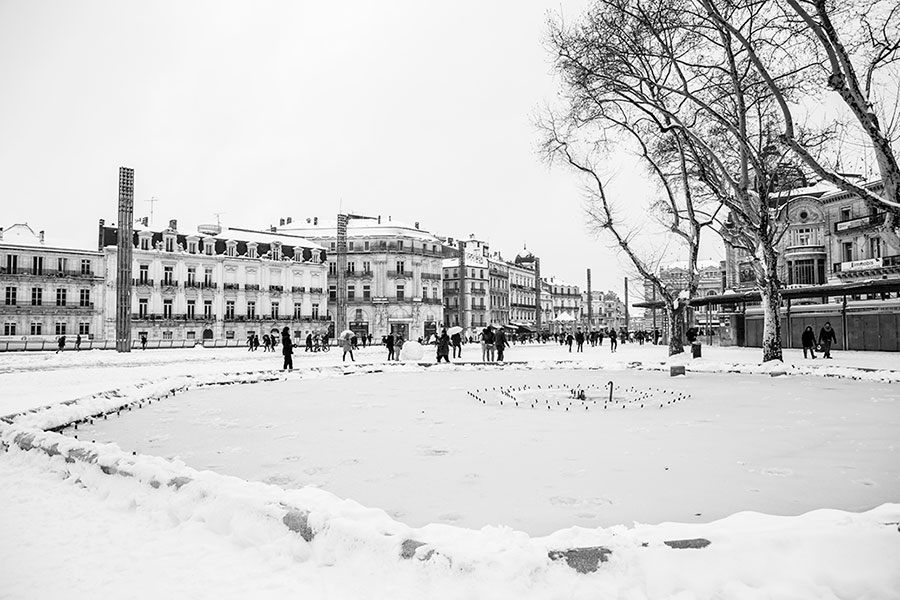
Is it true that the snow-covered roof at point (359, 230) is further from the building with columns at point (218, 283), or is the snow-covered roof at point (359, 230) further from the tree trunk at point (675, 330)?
the tree trunk at point (675, 330)

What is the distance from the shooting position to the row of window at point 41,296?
176ft

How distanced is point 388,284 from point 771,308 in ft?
185

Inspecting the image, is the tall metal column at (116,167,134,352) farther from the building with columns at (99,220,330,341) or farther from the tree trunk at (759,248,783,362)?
the tree trunk at (759,248,783,362)

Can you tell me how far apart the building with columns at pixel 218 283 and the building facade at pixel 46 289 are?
1451 mm

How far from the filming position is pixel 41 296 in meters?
55.1

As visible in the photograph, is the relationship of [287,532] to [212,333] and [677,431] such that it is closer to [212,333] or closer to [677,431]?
[677,431]

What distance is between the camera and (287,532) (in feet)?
13.2

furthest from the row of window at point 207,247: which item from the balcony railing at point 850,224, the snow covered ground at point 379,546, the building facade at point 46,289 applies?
the snow covered ground at point 379,546

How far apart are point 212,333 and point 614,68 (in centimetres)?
5214

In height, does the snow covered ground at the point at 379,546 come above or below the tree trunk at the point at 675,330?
below

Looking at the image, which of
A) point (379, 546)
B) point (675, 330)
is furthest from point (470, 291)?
point (379, 546)

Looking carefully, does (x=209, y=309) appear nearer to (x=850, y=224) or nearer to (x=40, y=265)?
(x=40, y=265)

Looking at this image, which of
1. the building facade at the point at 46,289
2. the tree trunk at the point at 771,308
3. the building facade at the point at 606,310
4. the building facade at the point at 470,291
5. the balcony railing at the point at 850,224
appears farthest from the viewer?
the building facade at the point at 606,310

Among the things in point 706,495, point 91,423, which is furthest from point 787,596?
point 91,423
